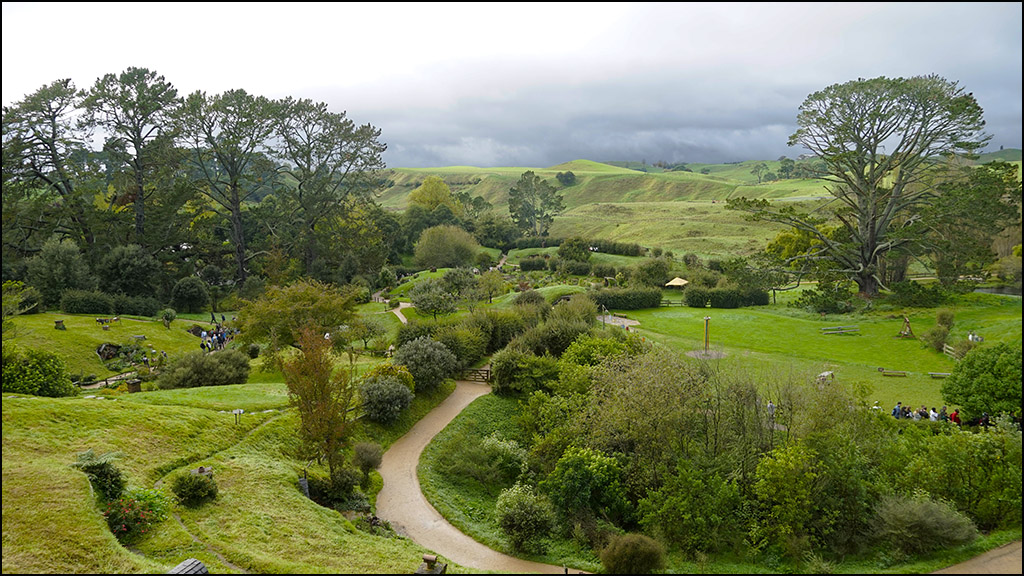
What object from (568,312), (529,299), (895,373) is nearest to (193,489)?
(568,312)

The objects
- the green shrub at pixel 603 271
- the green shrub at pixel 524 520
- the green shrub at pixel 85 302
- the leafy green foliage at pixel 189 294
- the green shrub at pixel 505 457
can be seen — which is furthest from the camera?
the green shrub at pixel 603 271

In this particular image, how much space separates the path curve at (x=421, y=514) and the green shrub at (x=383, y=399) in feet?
4.33

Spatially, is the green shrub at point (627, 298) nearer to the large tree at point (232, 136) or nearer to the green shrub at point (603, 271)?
the green shrub at point (603, 271)

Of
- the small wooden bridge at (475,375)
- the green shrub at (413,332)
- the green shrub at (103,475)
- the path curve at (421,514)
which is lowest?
the path curve at (421,514)

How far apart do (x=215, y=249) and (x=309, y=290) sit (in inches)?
1344

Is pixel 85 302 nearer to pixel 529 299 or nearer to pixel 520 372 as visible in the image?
pixel 520 372

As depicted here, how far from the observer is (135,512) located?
12.9m

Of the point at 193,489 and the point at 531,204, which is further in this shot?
the point at 531,204

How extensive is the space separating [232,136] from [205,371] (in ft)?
125

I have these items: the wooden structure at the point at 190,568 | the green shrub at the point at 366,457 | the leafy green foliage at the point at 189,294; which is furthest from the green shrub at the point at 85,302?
the wooden structure at the point at 190,568

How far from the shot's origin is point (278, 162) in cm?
6631

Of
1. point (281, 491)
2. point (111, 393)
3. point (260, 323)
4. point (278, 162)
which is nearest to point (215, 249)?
point (278, 162)

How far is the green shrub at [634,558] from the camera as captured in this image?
14180 mm

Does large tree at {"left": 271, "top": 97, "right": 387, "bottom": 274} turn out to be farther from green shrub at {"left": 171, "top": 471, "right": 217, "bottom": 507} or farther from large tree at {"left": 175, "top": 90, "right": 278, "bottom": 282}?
green shrub at {"left": 171, "top": 471, "right": 217, "bottom": 507}
